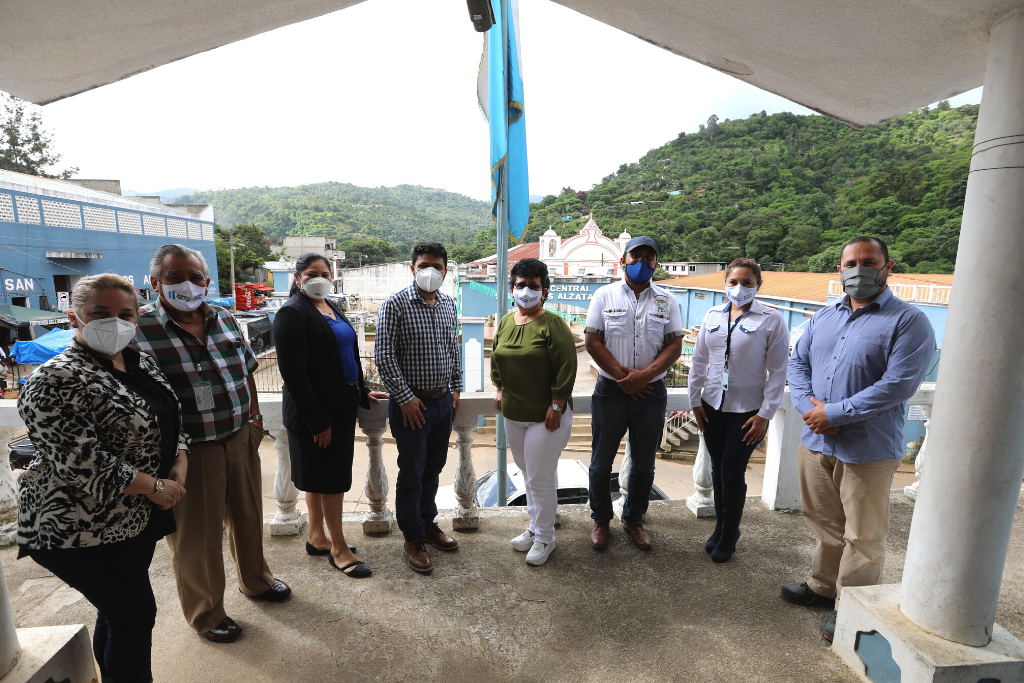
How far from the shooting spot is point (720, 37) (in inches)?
76.0

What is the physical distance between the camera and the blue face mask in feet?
8.67

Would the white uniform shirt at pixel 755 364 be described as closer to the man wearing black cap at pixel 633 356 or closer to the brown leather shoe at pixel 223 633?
the man wearing black cap at pixel 633 356

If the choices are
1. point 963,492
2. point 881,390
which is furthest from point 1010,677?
point 881,390

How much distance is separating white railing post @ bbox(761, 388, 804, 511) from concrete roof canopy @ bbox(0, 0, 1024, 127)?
5.96ft

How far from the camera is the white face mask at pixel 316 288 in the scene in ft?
7.75

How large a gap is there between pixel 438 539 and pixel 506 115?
2678 mm

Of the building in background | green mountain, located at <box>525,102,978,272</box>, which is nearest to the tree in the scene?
the building in background

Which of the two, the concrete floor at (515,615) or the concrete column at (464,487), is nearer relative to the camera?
the concrete floor at (515,615)

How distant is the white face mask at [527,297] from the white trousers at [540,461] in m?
0.62

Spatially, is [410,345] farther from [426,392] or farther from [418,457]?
[418,457]

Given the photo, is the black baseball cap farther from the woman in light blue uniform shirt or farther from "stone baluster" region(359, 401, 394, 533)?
"stone baluster" region(359, 401, 394, 533)

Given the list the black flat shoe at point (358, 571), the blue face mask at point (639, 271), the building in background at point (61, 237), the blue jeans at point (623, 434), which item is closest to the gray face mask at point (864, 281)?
the blue face mask at point (639, 271)

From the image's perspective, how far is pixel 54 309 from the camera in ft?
77.1

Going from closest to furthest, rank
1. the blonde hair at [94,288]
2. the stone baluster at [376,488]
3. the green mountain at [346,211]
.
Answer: the blonde hair at [94,288] → the stone baluster at [376,488] → the green mountain at [346,211]
